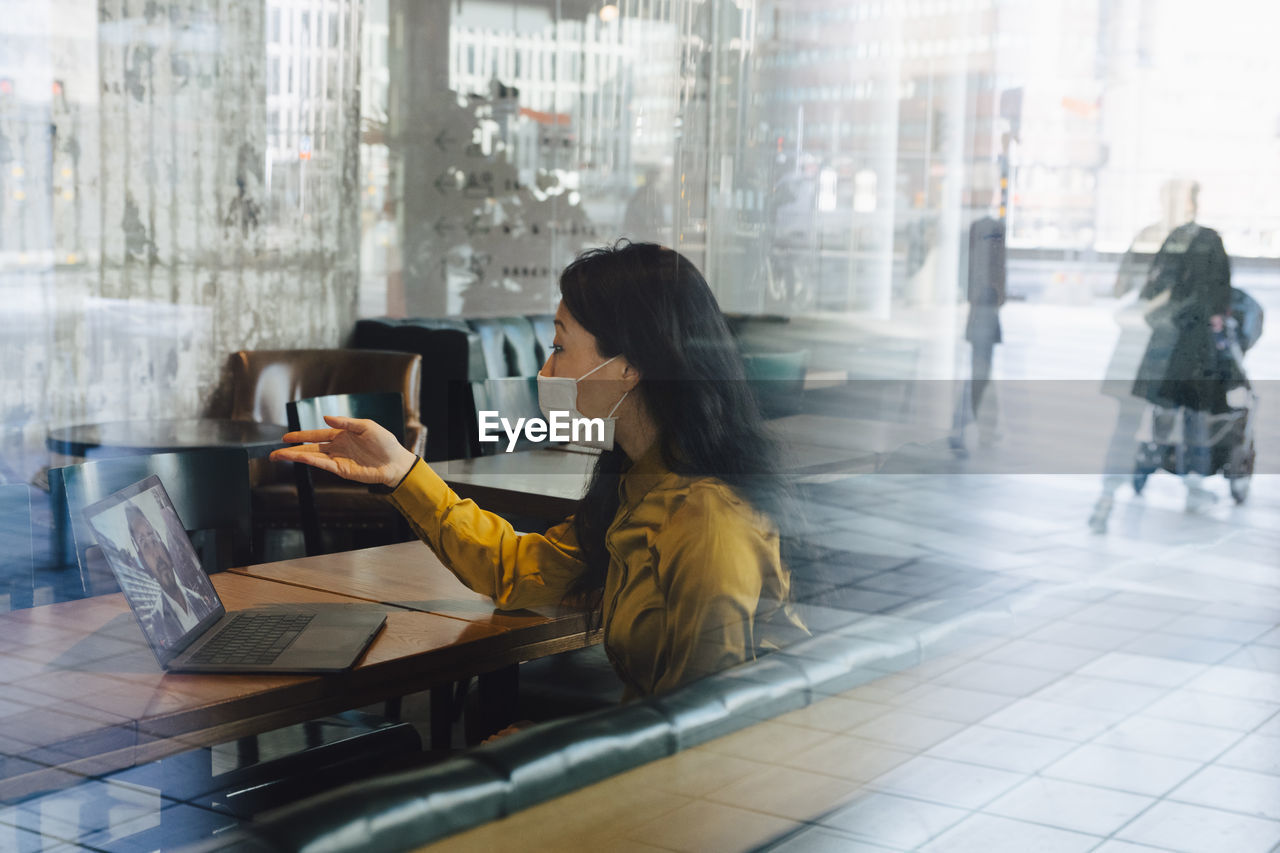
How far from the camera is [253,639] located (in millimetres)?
1306

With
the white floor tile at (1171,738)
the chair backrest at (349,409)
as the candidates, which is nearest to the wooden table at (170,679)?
the white floor tile at (1171,738)

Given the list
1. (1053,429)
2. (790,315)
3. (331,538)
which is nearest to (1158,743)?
(1053,429)

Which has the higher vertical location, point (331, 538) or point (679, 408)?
point (679, 408)

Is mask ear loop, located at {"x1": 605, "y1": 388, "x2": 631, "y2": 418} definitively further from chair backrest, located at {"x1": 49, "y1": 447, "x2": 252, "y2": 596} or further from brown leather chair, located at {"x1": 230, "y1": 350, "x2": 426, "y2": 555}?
brown leather chair, located at {"x1": 230, "y1": 350, "x2": 426, "y2": 555}

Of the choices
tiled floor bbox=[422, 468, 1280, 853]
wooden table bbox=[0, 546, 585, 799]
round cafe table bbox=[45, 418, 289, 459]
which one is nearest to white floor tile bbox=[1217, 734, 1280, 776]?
tiled floor bbox=[422, 468, 1280, 853]

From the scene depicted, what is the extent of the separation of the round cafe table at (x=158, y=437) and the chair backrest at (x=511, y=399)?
1275mm

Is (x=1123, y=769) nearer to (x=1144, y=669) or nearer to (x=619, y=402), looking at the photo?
(x=1144, y=669)

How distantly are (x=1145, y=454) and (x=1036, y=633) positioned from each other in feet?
0.44

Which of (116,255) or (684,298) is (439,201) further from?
(684,298)

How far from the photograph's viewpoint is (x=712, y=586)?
0.98 meters

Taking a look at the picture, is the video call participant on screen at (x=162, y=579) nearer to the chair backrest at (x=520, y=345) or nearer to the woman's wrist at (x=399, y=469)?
the woman's wrist at (x=399, y=469)

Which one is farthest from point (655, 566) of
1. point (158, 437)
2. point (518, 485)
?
point (158, 437)

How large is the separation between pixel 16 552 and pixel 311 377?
202 cm

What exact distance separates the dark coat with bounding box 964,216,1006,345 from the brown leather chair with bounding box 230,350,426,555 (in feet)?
9.28
